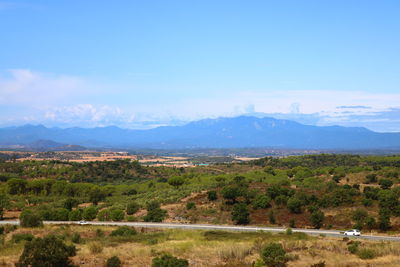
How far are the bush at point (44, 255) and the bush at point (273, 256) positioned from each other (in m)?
12.5

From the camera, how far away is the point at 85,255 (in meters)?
23.9

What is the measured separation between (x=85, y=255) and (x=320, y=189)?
4679 cm

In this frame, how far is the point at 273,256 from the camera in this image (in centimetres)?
2200

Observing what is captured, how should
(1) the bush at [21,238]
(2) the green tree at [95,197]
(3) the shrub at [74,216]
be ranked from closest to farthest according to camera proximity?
(1) the bush at [21,238], (3) the shrub at [74,216], (2) the green tree at [95,197]

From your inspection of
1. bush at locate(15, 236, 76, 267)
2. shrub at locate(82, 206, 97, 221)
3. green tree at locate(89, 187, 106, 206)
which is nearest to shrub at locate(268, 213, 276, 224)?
shrub at locate(82, 206, 97, 221)

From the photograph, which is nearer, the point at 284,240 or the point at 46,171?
the point at 284,240

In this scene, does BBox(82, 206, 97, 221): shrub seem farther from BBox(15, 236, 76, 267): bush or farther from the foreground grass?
BBox(15, 236, 76, 267): bush

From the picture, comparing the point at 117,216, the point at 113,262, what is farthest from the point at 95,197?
the point at 113,262

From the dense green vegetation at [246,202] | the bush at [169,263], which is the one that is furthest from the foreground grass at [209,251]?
the dense green vegetation at [246,202]

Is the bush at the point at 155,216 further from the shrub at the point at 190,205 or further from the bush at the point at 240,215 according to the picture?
the bush at the point at 240,215

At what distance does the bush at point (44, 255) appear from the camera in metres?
20.5

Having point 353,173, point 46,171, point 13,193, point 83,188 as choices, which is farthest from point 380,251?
point 46,171

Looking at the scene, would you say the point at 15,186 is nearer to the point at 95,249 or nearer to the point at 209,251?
the point at 95,249

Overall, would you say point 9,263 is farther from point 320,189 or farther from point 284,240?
point 320,189
